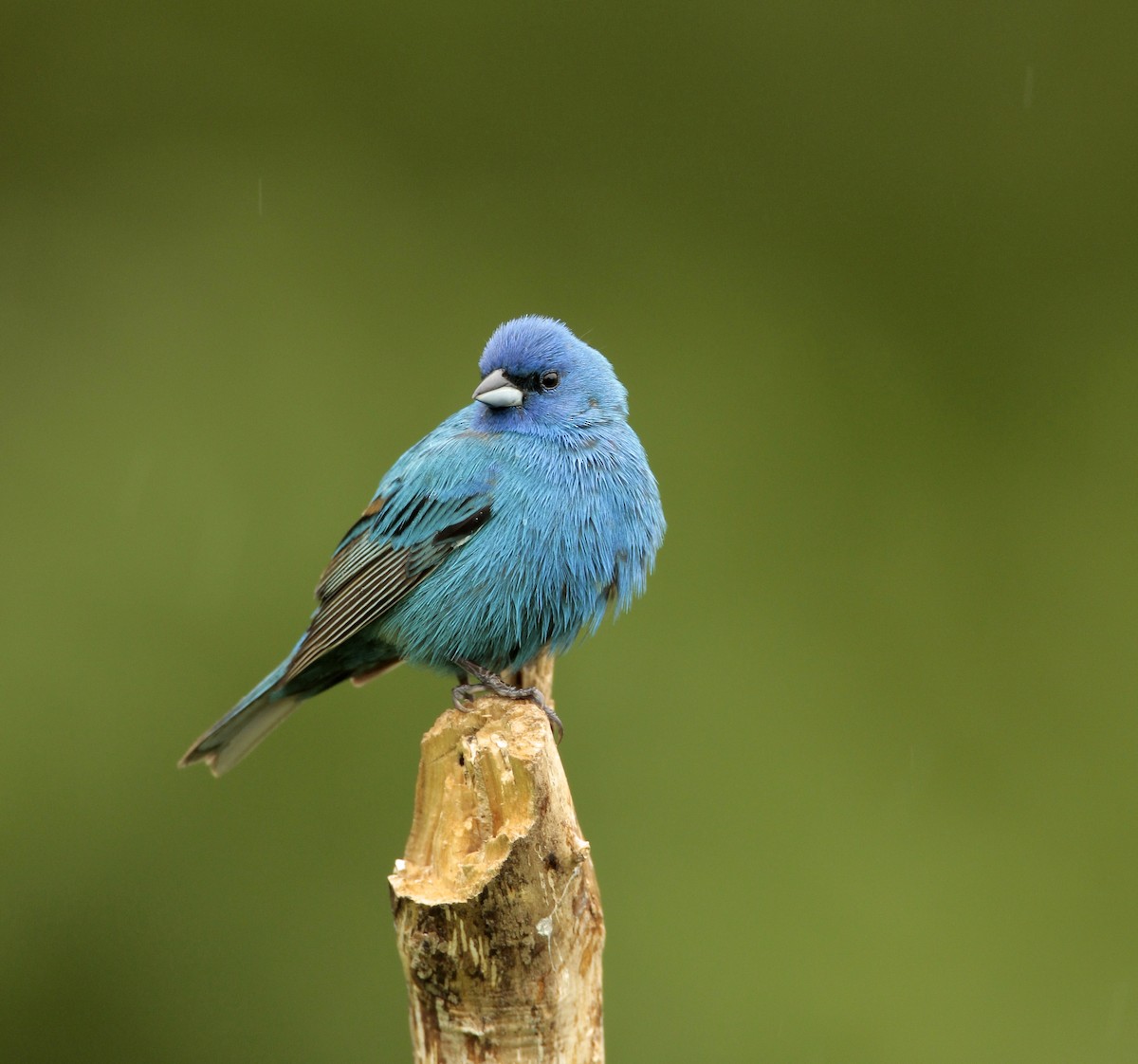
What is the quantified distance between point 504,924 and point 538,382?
1.82 meters

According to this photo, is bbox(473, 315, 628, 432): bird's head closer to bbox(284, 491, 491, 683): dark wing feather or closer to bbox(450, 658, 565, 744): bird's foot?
bbox(284, 491, 491, 683): dark wing feather

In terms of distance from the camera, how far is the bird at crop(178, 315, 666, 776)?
3.78 meters

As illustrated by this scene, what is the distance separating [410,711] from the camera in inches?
209

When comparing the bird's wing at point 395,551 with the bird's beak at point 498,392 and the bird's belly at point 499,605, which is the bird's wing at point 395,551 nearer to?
the bird's belly at point 499,605

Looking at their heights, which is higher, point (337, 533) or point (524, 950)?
point (337, 533)

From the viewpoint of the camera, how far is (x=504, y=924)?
2.54 meters

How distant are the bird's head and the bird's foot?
2.17 feet

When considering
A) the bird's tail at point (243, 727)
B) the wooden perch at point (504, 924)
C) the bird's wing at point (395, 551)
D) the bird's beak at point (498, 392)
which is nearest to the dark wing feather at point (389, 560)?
the bird's wing at point (395, 551)

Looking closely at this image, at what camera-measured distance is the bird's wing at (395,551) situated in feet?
12.7

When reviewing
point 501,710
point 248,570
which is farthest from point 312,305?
point 501,710

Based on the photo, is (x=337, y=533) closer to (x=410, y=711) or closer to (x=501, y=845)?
(x=410, y=711)

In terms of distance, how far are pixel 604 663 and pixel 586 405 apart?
1.70 meters

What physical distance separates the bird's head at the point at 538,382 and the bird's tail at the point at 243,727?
955mm

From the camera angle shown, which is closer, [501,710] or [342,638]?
[501,710]
